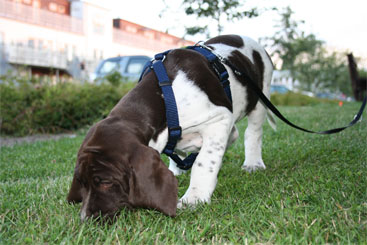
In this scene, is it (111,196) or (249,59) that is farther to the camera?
(249,59)

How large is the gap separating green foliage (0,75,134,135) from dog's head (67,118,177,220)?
624 cm

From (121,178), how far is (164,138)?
646 millimetres

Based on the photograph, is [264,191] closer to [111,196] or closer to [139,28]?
[111,196]

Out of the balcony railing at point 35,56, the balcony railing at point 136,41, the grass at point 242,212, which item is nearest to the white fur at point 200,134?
the grass at point 242,212

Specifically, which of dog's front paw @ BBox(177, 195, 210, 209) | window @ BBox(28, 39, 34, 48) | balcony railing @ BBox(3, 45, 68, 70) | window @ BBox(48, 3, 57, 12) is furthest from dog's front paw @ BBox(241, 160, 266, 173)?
window @ BBox(48, 3, 57, 12)

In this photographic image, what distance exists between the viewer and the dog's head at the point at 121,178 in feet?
6.99

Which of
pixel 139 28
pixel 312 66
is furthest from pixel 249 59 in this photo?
pixel 312 66

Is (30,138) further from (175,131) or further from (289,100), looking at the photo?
(289,100)

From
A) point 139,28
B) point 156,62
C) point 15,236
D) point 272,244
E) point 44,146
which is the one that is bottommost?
point 44,146

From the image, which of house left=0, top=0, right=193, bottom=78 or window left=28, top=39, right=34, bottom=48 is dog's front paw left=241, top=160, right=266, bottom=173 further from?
window left=28, top=39, right=34, bottom=48

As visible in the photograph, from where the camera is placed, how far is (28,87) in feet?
28.2

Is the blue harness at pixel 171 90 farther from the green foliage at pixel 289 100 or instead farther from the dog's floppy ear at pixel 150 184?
the green foliage at pixel 289 100

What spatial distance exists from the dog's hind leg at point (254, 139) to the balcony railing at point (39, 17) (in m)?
29.5

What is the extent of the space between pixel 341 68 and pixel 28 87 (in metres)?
53.9
